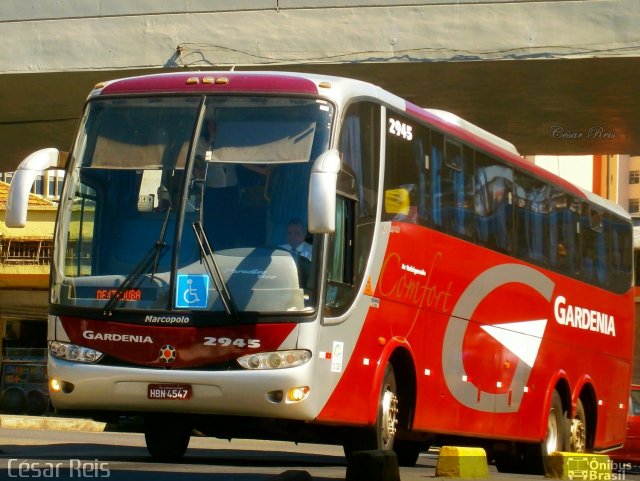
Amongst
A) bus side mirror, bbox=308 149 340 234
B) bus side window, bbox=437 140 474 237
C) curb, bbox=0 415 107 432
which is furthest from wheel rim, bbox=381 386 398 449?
curb, bbox=0 415 107 432

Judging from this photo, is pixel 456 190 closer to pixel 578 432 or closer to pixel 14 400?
pixel 578 432

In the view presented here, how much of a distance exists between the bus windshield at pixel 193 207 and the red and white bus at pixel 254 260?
0.04ft

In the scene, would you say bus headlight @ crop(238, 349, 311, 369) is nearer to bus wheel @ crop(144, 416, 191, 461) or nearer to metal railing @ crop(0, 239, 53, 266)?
bus wheel @ crop(144, 416, 191, 461)

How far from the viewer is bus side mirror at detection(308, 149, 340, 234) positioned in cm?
970

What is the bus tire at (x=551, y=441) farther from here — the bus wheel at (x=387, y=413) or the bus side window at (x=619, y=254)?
the bus wheel at (x=387, y=413)

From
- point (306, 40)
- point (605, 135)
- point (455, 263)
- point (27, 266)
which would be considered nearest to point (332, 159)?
point (455, 263)

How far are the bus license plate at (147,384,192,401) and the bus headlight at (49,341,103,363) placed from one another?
561 millimetres

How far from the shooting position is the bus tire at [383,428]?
36.9 ft

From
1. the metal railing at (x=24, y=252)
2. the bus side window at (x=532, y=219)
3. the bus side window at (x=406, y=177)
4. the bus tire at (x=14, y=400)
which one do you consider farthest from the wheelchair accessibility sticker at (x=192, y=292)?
the metal railing at (x=24, y=252)

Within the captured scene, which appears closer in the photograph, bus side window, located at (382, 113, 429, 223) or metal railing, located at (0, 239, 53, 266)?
bus side window, located at (382, 113, 429, 223)

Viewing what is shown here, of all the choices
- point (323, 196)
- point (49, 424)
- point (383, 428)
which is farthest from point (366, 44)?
point (49, 424)

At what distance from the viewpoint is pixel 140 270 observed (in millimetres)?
10430

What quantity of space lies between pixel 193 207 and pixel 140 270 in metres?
0.64

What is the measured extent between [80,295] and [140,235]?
0.69 m
